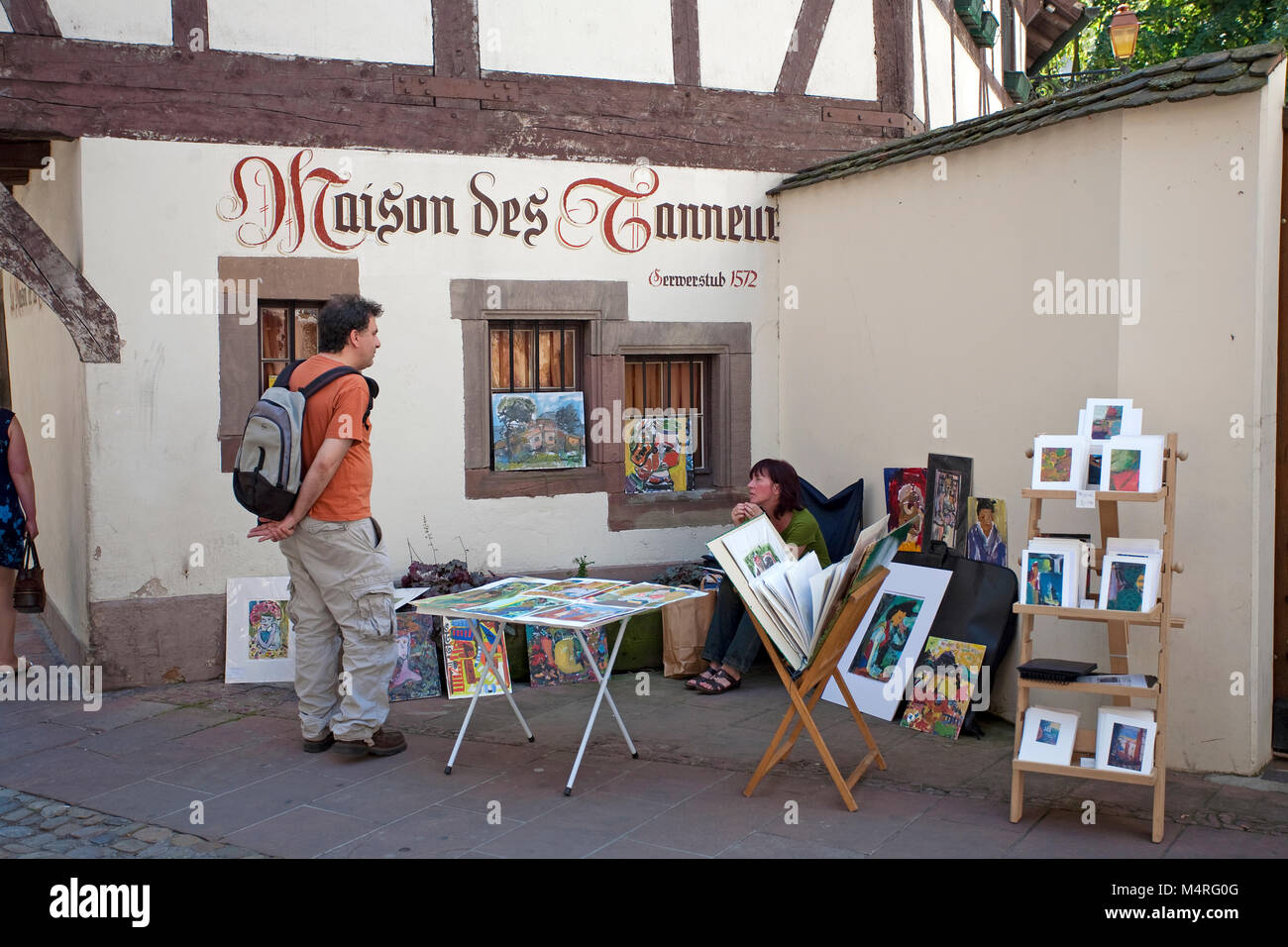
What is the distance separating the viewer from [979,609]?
19.2ft

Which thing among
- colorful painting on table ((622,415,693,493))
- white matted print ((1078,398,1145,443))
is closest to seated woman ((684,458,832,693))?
colorful painting on table ((622,415,693,493))

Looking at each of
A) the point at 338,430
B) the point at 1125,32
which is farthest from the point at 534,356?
the point at 1125,32

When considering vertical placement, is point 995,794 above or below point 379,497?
below

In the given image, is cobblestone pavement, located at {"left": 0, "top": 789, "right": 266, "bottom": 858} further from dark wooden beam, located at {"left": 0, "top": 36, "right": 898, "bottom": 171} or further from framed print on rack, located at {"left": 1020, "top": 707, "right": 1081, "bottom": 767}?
dark wooden beam, located at {"left": 0, "top": 36, "right": 898, "bottom": 171}

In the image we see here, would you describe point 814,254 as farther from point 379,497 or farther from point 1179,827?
point 1179,827

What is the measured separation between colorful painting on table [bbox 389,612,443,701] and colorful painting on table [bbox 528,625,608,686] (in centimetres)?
53

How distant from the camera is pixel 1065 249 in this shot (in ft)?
18.1

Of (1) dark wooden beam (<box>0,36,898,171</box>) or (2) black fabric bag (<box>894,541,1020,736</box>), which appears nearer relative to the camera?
(2) black fabric bag (<box>894,541,1020,736</box>)

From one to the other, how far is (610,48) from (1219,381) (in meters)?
4.15

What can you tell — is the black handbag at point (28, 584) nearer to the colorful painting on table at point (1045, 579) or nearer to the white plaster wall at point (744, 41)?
the white plaster wall at point (744, 41)

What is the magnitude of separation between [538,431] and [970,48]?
590 cm

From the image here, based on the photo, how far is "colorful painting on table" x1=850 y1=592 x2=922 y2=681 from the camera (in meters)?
6.07

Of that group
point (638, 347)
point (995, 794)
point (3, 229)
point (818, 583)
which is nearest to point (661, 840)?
point (818, 583)

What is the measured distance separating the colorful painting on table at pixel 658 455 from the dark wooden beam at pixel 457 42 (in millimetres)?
2197
